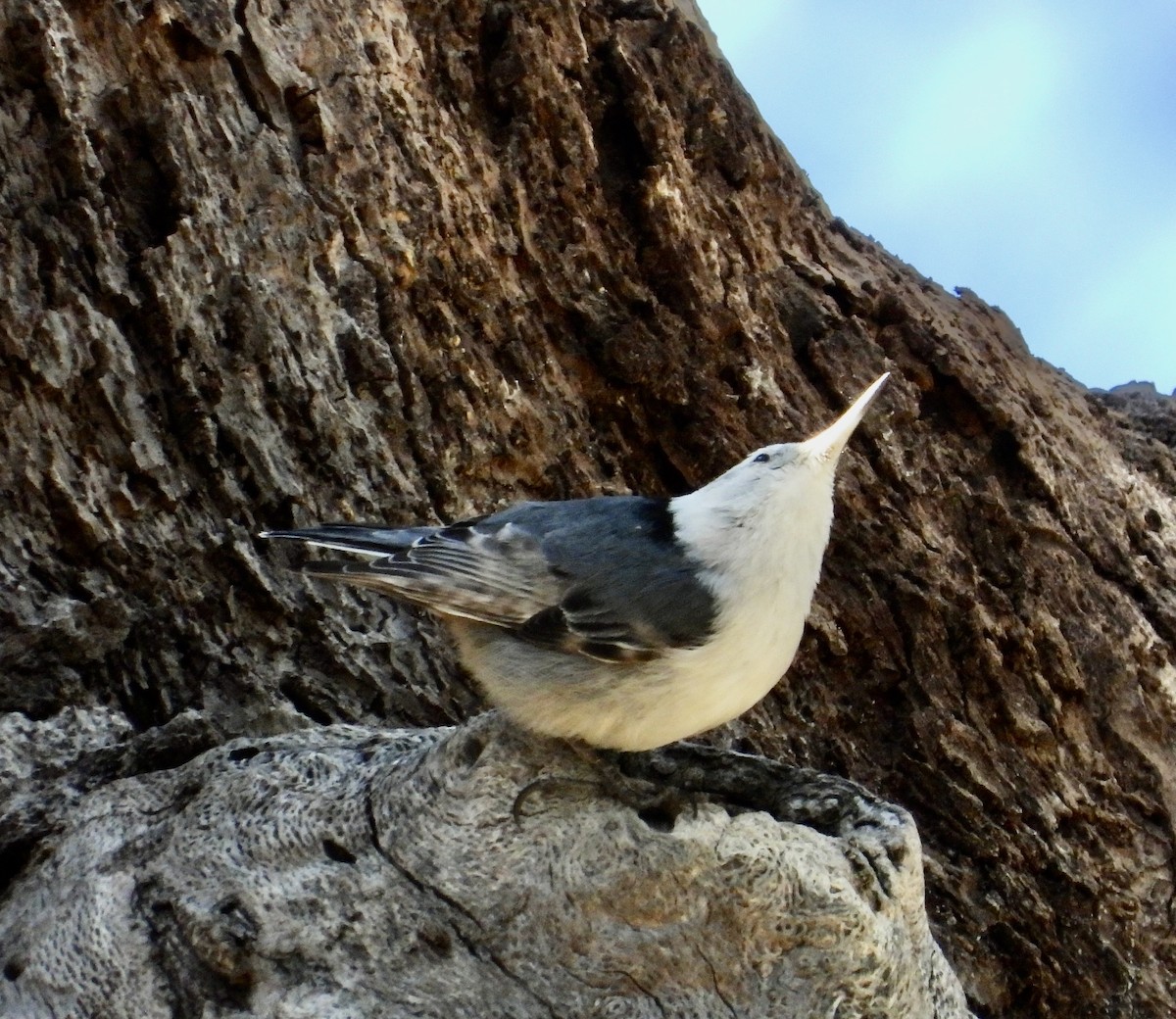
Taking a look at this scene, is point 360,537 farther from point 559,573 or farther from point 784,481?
point 784,481

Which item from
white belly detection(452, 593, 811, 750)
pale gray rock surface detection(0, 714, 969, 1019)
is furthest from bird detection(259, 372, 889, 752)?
pale gray rock surface detection(0, 714, 969, 1019)

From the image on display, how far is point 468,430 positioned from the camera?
2.95 metres

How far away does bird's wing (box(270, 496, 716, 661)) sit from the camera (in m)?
2.08

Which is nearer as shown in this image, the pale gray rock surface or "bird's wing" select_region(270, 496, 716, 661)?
the pale gray rock surface

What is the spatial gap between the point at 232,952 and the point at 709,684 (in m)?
0.82

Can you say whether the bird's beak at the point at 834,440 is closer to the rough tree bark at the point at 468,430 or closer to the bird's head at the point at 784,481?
the bird's head at the point at 784,481

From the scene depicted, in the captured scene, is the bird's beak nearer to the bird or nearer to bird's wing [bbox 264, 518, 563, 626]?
the bird

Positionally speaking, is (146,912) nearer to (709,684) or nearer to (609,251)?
(709,684)

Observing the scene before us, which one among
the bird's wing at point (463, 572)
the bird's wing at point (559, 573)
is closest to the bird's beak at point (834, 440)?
the bird's wing at point (559, 573)

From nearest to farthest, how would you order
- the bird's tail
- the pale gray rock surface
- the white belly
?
1. the pale gray rock surface
2. the white belly
3. the bird's tail

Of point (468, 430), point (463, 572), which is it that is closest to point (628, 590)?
point (463, 572)

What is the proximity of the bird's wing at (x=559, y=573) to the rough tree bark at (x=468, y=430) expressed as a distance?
23 cm

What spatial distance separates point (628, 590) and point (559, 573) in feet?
0.43

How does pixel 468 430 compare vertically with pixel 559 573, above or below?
above
